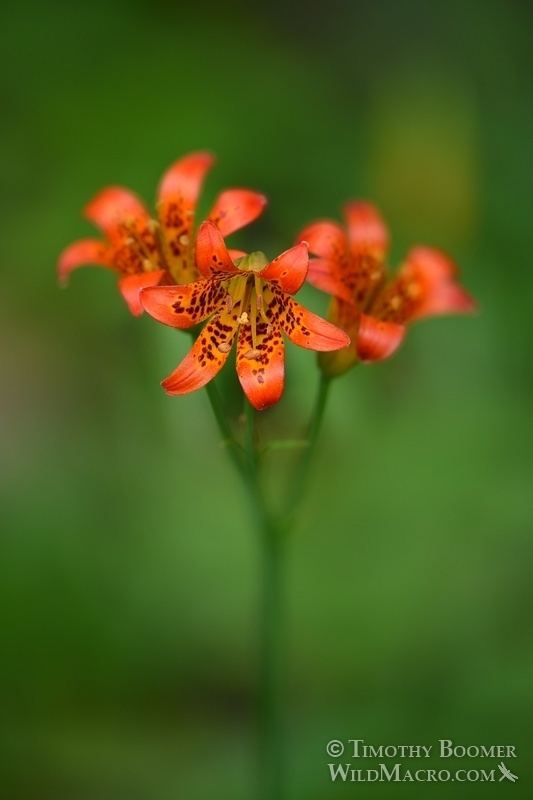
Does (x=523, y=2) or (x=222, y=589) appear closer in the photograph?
(x=222, y=589)

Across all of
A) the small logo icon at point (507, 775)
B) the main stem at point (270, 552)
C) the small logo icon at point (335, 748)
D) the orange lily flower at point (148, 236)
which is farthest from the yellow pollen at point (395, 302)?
the small logo icon at point (507, 775)

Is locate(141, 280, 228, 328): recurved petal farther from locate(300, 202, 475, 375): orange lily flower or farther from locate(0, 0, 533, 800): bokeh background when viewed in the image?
locate(0, 0, 533, 800): bokeh background

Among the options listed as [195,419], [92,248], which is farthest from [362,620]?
[92,248]

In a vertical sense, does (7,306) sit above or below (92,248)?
above

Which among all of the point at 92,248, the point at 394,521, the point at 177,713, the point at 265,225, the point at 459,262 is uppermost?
the point at 265,225

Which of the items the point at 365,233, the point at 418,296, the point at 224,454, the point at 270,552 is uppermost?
the point at 365,233

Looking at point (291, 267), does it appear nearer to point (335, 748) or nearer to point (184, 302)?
point (184, 302)

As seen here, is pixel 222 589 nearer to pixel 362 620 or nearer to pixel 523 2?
pixel 362 620

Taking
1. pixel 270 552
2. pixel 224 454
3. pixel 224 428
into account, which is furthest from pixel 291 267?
pixel 224 454
